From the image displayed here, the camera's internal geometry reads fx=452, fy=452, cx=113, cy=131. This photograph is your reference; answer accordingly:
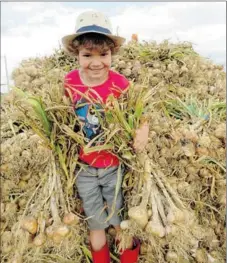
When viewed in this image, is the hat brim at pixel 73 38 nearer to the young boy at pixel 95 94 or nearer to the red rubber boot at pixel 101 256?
the young boy at pixel 95 94

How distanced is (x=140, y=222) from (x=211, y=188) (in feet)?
2.27

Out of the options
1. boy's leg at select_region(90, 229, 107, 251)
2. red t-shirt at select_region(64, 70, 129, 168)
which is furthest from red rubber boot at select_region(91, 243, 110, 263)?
red t-shirt at select_region(64, 70, 129, 168)

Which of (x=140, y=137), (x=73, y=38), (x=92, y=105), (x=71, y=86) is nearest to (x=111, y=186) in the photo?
(x=140, y=137)

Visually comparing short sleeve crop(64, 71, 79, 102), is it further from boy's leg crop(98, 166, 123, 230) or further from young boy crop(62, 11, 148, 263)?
boy's leg crop(98, 166, 123, 230)

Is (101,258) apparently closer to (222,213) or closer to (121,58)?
(222,213)

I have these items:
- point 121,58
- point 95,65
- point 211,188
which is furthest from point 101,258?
point 121,58

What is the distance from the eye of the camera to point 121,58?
3.91 metres

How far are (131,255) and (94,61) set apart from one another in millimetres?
942

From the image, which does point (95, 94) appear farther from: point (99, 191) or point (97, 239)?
point (97, 239)

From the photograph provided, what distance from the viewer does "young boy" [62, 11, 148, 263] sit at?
197 centimetres

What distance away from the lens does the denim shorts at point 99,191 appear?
204cm

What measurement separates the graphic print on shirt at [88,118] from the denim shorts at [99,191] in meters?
0.16

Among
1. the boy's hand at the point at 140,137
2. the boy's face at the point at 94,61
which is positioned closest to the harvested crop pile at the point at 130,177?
the boy's hand at the point at 140,137

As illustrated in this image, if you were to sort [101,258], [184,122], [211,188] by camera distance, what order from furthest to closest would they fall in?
1. [184,122]
2. [211,188]
3. [101,258]
